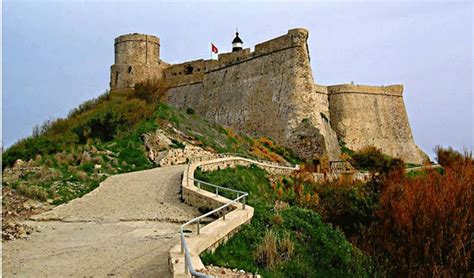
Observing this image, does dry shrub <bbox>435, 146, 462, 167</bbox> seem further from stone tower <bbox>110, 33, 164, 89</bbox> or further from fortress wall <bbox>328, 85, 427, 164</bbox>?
stone tower <bbox>110, 33, 164, 89</bbox>

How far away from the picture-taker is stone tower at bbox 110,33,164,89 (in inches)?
1502

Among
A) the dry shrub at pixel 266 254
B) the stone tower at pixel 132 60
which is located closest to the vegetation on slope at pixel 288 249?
the dry shrub at pixel 266 254

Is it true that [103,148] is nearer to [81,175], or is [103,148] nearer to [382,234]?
[81,175]

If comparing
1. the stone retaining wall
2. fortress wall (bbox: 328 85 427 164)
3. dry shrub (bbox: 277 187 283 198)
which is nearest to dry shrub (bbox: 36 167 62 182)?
the stone retaining wall

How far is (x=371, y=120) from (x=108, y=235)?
3047cm

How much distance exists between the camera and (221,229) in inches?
293

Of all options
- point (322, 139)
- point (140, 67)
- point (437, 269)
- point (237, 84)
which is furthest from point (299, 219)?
point (140, 67)

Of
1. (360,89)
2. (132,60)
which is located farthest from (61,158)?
(360,89)

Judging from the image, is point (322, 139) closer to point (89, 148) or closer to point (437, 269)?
point (89, 148)

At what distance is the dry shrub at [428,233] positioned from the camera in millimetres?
9622

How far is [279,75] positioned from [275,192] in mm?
13069

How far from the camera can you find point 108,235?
898 cm

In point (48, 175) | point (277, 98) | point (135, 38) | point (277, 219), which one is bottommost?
point (277, 219)

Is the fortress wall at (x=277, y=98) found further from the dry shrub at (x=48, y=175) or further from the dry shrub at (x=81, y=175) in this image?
the dry shrub at (x=48, y=175)
